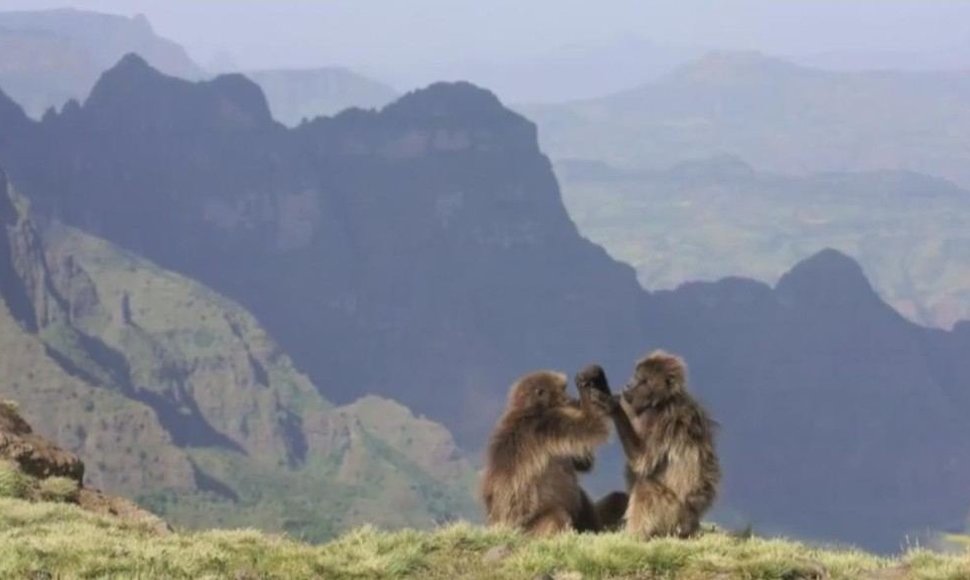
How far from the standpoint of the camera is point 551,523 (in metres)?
14.9

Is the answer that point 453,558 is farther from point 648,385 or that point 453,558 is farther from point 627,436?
point 648,385

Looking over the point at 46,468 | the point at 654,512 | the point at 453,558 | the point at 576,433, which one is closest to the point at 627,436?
the point at 576,433

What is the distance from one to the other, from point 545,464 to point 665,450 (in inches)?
54.8

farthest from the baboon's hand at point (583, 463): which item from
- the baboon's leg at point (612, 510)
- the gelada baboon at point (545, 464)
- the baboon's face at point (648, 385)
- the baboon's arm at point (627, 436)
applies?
the baboon's face at point (648, 385)

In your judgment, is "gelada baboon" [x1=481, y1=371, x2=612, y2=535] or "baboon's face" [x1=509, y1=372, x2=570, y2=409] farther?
"baboon's face" [x1=509, y1=372, x2=570, y2=409]

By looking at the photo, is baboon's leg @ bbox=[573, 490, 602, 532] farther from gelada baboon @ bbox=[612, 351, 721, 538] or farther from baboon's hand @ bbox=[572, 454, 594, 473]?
gelada baboon @ bbox=[612, 351, 721, 538]

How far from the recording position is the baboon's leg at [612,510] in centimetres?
1603

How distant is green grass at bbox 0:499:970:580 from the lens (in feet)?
39.3

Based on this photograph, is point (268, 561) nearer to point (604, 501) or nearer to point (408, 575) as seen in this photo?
point (408, 575)

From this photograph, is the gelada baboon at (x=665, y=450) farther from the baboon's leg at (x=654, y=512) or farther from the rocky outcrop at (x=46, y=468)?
the rocky outcrop at (x=46, y=468)

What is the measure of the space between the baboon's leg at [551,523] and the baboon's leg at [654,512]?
2.35 feet

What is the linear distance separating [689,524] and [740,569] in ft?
9.90

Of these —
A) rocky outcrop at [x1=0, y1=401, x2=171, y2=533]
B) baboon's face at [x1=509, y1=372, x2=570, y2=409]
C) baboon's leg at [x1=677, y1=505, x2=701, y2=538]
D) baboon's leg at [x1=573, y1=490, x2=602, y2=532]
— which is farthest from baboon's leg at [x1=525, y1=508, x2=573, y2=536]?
rocky outcrop at [x1=0, y1=401, x2=171, y2=533]

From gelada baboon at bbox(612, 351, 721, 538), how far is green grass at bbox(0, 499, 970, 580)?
3.63 ft
